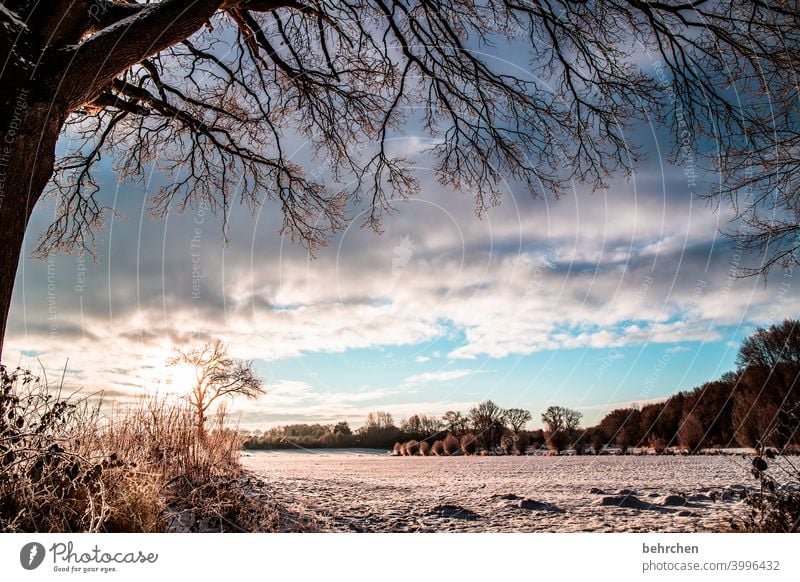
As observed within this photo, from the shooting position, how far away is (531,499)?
16.5ft

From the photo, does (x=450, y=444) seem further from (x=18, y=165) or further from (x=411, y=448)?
(x=18, y=165)

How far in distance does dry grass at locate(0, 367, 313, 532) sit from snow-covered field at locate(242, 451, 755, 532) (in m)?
0.88

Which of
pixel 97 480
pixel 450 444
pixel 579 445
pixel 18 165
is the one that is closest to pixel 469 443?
pixel 450 444

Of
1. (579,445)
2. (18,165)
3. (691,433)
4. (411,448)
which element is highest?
(18,165)

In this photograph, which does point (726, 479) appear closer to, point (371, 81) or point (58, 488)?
point (58, 488)

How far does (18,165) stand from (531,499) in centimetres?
576

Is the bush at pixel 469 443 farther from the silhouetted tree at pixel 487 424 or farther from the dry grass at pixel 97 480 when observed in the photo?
the dry grass at pixel 97 480
